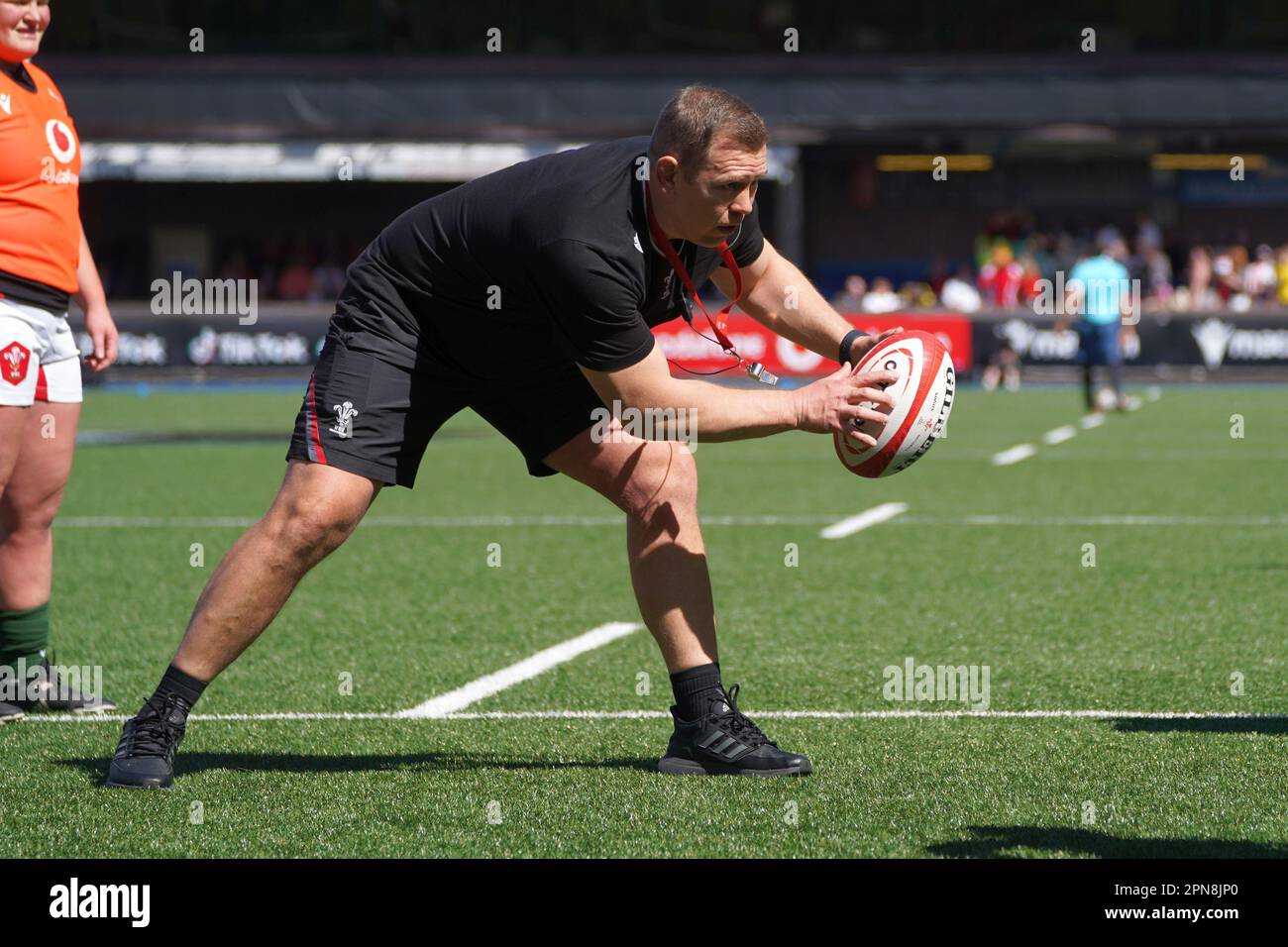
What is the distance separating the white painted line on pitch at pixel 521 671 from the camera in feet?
20.2

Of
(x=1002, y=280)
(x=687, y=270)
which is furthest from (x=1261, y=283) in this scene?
(x=687, y=270)

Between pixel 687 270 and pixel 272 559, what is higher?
pixel 687 270

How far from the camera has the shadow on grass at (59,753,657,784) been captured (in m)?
5.23

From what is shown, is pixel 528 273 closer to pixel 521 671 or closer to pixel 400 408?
pixel 400 408

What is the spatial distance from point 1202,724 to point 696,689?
1.55 metres

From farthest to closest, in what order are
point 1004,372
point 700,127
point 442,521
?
point 1004,372 < point 442,521 < point 700,127

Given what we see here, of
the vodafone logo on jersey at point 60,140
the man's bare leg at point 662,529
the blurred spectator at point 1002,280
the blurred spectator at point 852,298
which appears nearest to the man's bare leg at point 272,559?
the man's bare leg at point 662,529

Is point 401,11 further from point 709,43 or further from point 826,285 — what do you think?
point 826,285

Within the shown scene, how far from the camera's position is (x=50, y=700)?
6102mm

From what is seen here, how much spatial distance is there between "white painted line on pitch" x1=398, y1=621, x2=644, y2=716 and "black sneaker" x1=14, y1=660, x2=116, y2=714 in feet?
3.20

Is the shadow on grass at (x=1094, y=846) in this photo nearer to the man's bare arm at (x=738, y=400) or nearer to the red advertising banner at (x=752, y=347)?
the man's bare arm at (x=738, y=400)

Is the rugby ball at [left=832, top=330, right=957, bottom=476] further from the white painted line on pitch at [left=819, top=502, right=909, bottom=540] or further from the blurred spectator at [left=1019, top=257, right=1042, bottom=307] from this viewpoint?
the blurred spectator at [left=1019, top=257, right=1042, bottom=307]
